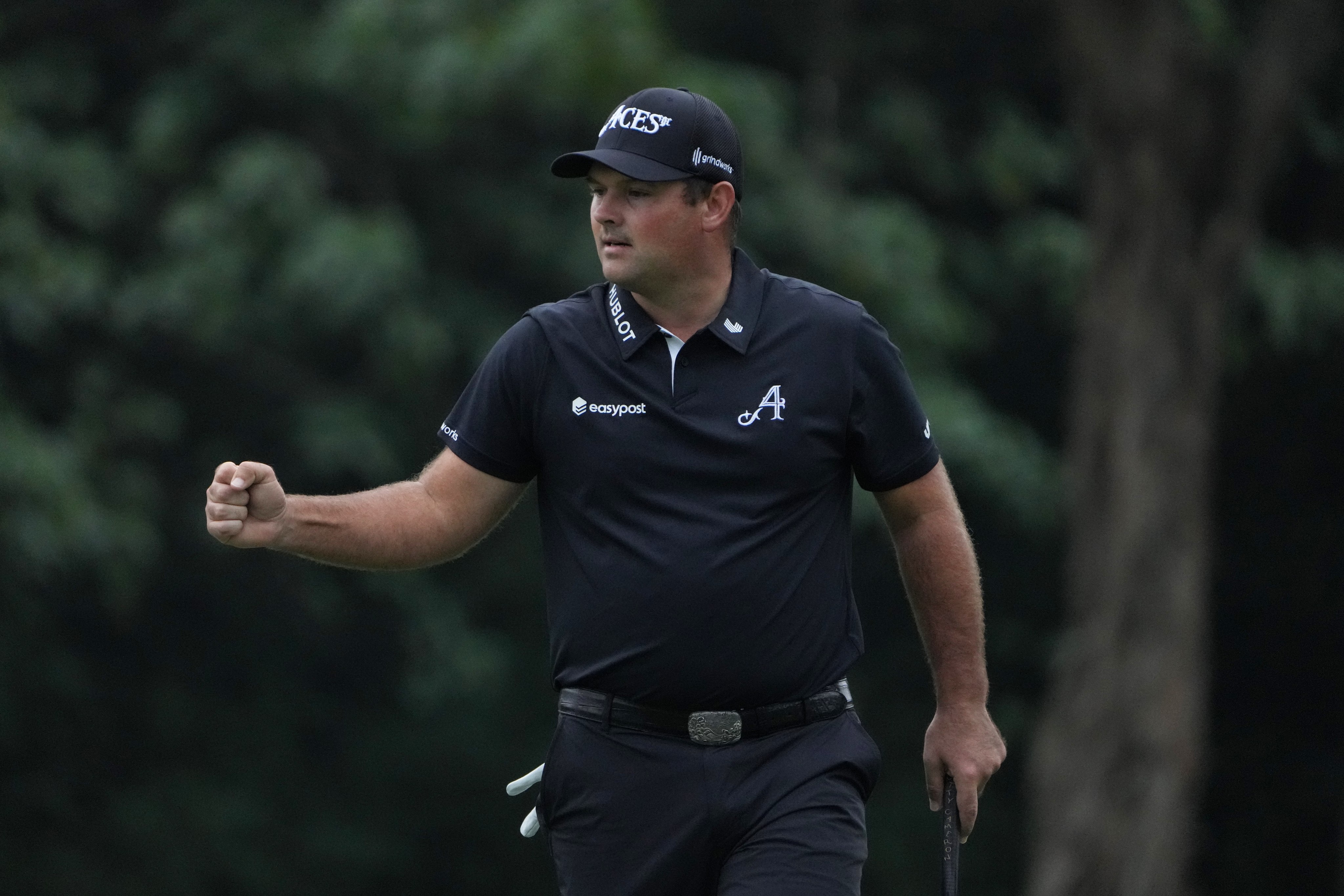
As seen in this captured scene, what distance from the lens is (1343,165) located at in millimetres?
13102

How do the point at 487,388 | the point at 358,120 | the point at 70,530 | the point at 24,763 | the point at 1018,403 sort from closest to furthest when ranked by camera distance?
1. the point at 487,388
2. the point at 70,530
3. the point at 358,120
4. the point at 24,763
5. the point at 1018,403

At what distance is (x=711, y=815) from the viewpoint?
151 inches

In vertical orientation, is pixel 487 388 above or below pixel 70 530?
above

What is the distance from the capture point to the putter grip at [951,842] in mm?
4117

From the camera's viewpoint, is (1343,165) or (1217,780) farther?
(1217,780)

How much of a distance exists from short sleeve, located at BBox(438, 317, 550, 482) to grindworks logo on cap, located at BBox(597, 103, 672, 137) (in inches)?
17.0

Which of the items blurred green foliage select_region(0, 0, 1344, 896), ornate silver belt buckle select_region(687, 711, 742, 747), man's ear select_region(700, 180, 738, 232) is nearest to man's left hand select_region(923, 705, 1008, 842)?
ornate silver belt buckle select_region(687, 711, 742, 747)

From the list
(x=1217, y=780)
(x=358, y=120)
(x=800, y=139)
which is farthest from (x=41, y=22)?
(x=1217, y=780)

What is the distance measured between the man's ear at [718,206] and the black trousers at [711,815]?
1013mm

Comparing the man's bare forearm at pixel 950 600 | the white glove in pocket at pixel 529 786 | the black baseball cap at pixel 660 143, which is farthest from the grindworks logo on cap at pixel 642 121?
the white glove in pocket at pixel 529 786

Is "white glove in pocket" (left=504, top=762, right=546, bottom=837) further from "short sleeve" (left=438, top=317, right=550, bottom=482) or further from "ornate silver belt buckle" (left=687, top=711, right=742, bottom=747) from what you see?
"short sleeve" (left=438, top=317, right=550, bottom=482)

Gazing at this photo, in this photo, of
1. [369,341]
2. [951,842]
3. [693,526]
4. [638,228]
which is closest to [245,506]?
[693,526]

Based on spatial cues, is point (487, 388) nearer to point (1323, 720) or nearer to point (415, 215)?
point (415, 215)

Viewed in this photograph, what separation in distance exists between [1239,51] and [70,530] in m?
7.02
